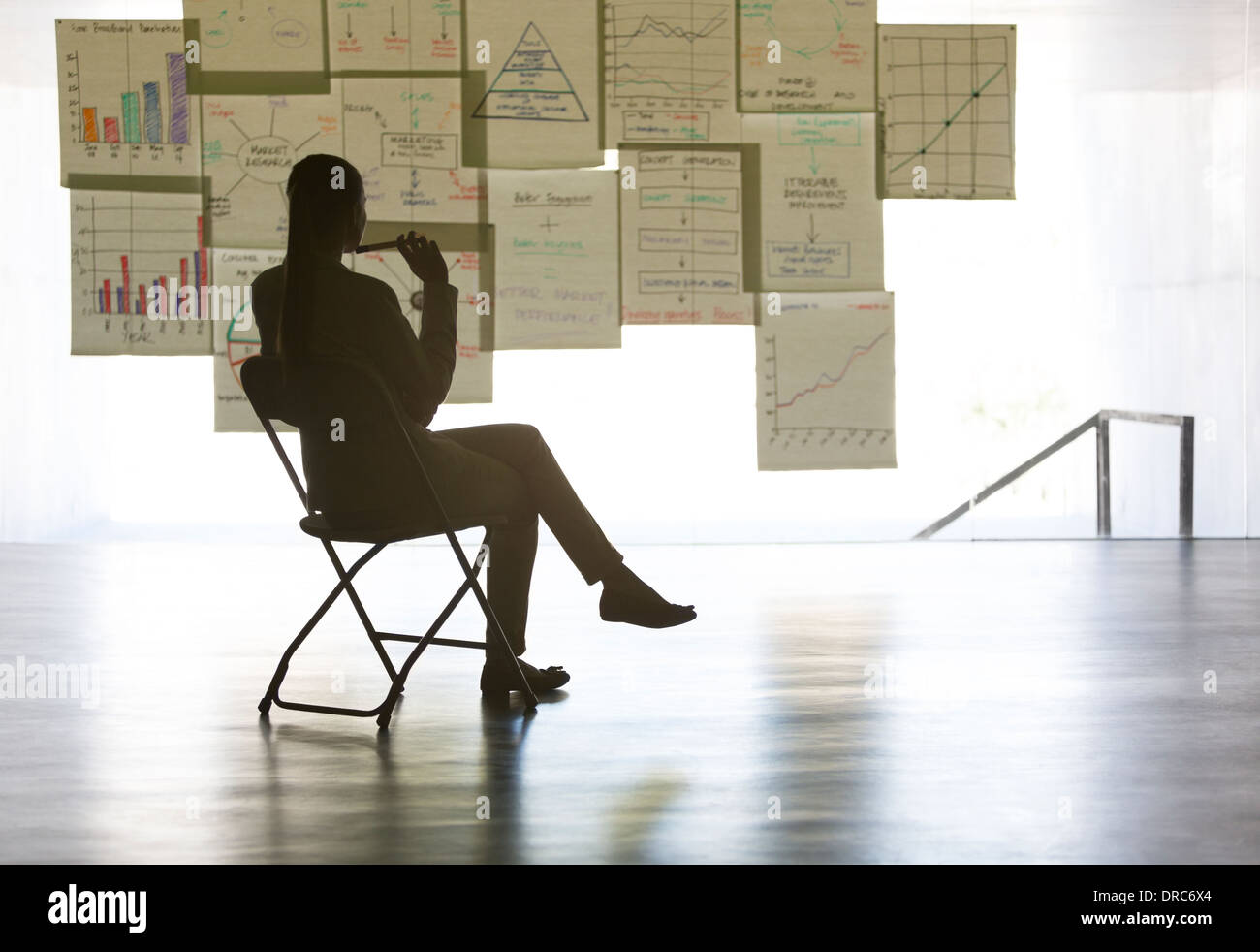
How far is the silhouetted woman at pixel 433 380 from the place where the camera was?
2.59m

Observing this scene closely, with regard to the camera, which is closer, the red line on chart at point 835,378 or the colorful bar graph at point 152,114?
the colorful bar graph at point 152,114

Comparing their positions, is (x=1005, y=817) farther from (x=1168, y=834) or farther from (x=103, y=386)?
(x=103, y=386)

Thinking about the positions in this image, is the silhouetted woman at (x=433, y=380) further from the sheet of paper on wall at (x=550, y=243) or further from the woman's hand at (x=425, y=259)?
the sheet of paper on wall at (x=550, y=243)

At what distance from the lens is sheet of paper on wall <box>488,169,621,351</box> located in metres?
5.83

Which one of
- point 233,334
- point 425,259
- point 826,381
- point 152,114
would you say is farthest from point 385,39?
point 425,259

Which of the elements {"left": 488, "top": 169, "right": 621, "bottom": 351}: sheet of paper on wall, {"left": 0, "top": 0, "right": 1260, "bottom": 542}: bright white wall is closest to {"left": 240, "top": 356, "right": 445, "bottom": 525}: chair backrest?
{"left": 488, "top": 169, "right": 621, "bottom": 351}: sheet of paper on wall

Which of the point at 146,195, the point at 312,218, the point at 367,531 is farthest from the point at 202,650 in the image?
the point at 146,195

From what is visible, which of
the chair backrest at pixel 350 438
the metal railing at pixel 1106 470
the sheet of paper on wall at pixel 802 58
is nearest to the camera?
the chair backrest at pixel 350 438

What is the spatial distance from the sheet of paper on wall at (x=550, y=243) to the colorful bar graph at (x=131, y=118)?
159 cm

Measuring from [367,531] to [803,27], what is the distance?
13.6 feet

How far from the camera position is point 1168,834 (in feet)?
6.08

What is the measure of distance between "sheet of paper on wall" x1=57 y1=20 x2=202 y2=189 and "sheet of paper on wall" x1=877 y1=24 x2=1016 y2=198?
3.14 meters

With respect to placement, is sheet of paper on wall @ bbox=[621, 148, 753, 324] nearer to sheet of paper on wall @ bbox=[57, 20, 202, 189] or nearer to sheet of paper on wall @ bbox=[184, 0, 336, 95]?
sheet of paper on wall @ bbox=[184, 0, 336, 95]

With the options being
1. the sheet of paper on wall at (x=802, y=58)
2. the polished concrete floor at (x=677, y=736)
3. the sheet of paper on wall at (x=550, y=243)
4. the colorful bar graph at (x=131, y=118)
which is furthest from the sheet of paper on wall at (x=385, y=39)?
the polished concrete floor at (x=677, y=736)
